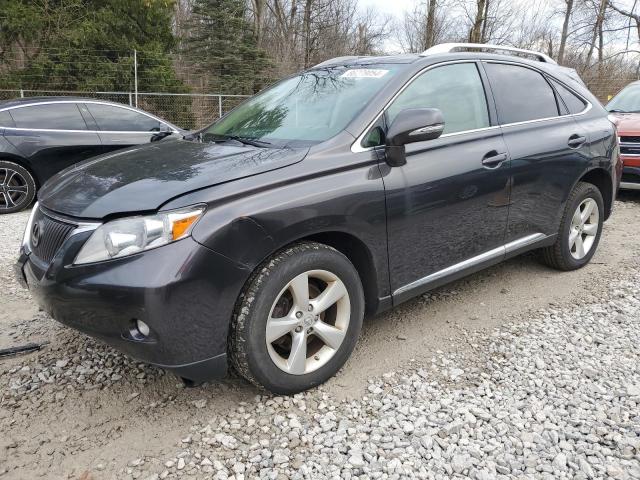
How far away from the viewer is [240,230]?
2291mm

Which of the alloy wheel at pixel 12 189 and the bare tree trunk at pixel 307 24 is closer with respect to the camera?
the alloy wheel at pixel 12 189

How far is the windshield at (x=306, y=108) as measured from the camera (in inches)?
117

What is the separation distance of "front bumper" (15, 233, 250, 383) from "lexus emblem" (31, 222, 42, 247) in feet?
1.01

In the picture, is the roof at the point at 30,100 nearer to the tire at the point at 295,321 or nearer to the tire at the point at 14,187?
the tire at the point at 14,187

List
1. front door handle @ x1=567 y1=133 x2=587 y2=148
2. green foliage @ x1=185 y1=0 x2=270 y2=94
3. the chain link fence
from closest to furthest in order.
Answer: front door handle @ x1=567 y1=133 x2=587 y2=148, the chain link fence, green foliage @ x1=185 y1=0 x2=270 y2=94

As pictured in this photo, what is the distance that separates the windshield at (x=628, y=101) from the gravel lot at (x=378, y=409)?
5.94 m

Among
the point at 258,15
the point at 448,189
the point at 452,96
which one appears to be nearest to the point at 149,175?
the point at 448,189

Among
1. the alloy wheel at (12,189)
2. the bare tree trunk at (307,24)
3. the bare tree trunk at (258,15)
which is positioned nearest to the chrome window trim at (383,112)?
the alloy wheel at (12,189)

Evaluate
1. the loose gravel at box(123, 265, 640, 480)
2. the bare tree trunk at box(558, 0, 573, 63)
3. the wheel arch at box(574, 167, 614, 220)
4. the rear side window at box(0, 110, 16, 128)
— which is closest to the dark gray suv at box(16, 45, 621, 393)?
the loose gravel at box(123, 265, 640, 480)

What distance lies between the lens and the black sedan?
267 inches

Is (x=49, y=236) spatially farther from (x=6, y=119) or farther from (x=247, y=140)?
(x=6, y=119)

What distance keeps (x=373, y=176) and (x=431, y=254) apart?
670 millimetres

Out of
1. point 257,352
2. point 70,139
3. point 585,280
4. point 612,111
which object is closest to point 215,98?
point 70,139

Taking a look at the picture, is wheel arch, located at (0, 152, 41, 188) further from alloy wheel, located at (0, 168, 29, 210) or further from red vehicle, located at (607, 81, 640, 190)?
red vehicle, located at (607, 81, 640, 190)
